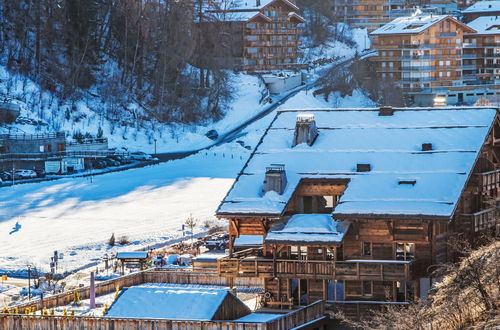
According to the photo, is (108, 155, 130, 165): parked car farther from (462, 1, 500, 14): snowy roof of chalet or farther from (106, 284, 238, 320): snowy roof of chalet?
(462, 1, 500, 14): snowy roof of chalet

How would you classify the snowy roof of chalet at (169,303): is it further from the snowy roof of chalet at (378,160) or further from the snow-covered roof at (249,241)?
the snow-covered roof at (249,241)

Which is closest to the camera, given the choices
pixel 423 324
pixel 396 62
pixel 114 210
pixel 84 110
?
pixel 423 324

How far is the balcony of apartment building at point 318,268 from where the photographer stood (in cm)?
3525

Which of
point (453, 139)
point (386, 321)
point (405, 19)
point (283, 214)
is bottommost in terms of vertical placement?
point (386, 321)

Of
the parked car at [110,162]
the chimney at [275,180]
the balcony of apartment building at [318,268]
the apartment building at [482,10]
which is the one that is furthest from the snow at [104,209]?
the apartment building at [482,10]

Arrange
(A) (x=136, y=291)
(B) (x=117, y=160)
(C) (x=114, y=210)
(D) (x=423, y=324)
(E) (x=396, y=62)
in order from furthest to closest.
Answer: (E) (x=396, y=62)
(B) (x=117, y=160)
(C) (x=114, y=210)
(A) (x=136, y=291)
(D) (x=423, y=324)

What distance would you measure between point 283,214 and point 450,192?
17.9 feet

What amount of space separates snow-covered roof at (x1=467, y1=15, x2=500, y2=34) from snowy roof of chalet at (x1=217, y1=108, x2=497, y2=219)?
103975 mm

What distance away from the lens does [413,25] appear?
131 metres

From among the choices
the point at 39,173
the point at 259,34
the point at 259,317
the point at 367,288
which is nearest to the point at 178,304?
the point at 259,317

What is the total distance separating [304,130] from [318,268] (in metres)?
5.74

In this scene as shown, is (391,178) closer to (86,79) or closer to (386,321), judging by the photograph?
(386,321)

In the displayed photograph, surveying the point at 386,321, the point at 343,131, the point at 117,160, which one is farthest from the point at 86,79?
the point at 386,321

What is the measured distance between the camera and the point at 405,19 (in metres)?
136
